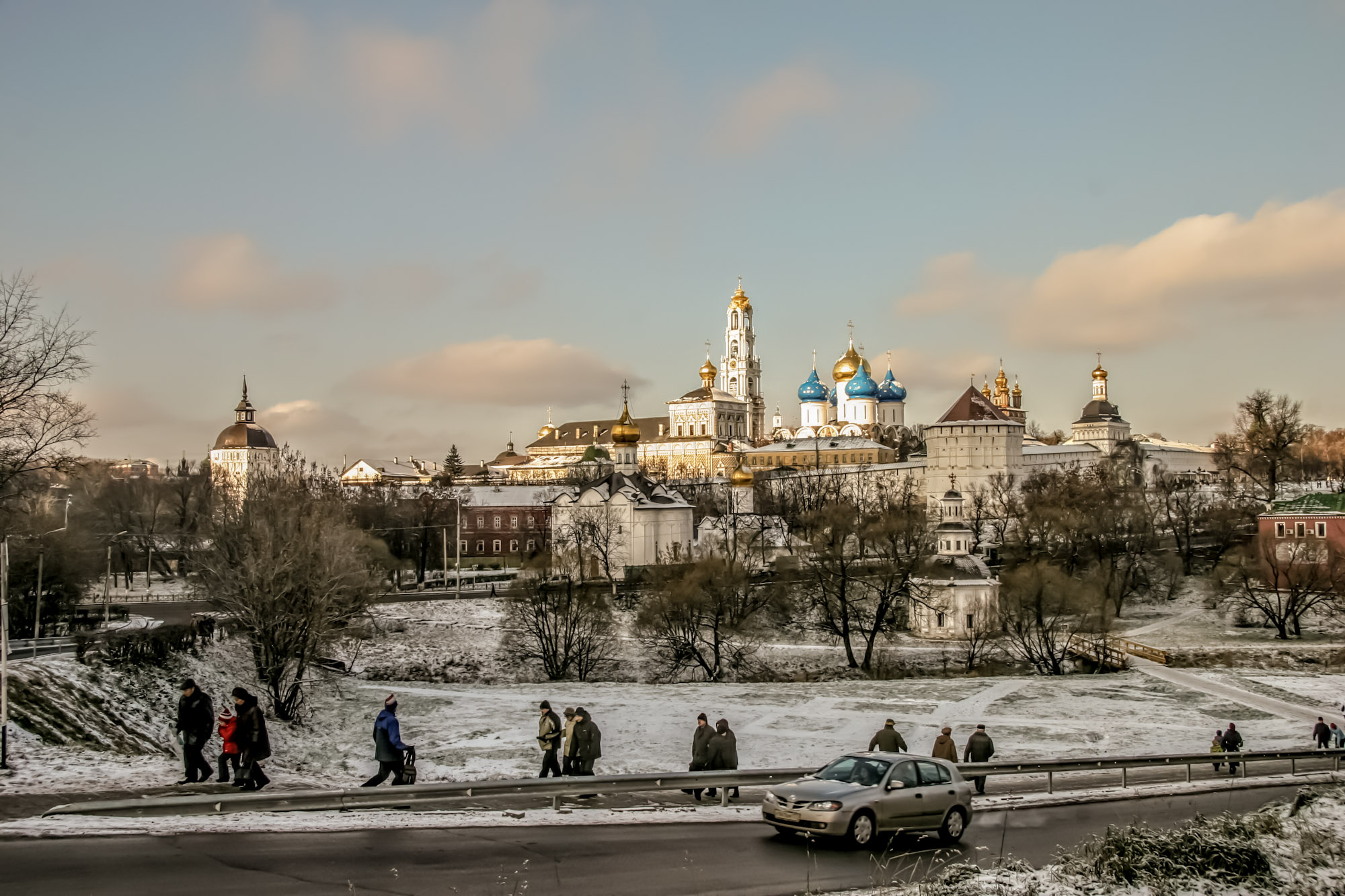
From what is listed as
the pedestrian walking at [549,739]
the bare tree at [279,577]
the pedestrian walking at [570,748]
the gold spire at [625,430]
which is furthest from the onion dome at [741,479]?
the pedestrian walking at [570,748]

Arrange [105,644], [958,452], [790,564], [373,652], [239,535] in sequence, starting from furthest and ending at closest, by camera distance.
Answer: [958,452] → [790,564] → [373,652] → [239,535] → [105,644]

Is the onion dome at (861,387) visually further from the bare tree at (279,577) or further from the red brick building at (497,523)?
the bare tree at (279,577)

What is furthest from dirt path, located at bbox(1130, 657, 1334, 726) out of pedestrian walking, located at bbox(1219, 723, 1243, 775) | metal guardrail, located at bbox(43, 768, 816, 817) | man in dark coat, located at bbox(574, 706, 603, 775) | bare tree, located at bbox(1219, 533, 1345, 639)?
man in dark coat, located at bbox(574, 706, 603, 775)

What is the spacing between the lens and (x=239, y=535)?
3241cm

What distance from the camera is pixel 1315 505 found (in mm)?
62812

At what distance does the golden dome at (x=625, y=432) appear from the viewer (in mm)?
76125

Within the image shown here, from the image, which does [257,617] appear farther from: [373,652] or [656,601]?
[656,601]

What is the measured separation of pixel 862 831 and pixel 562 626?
119 feet

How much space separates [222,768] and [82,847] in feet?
14.4

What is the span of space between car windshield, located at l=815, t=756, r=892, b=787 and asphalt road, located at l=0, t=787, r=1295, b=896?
779mm

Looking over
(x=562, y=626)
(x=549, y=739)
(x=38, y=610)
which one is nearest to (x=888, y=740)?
(x=549, y=739)

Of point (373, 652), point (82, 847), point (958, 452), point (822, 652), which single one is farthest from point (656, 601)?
point (958, 452)

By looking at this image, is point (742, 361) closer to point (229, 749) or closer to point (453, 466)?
→ point (453, 466)

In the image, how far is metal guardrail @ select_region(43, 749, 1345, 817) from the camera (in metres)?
12.7
